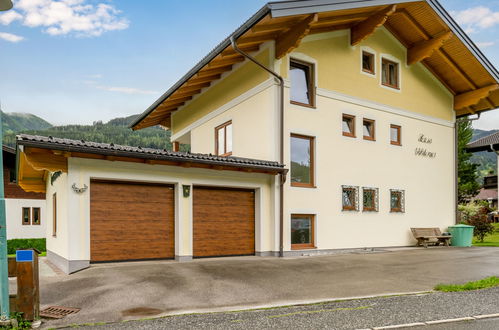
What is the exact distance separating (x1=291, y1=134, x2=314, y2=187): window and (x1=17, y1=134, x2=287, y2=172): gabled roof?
993 mm

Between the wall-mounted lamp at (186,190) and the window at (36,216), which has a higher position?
the wall-mounted lamp at (186,190)

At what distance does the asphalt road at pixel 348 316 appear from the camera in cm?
579

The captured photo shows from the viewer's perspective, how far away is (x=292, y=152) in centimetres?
1409

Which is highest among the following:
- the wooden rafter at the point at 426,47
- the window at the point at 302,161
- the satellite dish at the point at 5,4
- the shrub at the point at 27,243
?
the wooden rafter at the point at 426,47

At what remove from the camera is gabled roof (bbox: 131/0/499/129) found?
493 inches

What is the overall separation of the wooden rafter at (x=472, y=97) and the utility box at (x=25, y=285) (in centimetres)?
1921

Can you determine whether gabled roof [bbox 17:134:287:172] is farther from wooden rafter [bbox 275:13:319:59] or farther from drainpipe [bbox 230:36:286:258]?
wooden rafter [bbox 275:13:319:59]

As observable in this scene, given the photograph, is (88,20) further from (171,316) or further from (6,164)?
(171,316)

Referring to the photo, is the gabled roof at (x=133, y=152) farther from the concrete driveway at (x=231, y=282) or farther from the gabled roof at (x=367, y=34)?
the gabled roof at (x=367, y=34)

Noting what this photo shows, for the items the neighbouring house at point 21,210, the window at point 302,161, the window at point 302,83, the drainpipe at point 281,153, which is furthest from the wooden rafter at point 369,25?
the neighbouring house at point 21,210

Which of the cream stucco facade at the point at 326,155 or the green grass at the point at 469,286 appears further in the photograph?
the cream stucco facade at the point at 326,155

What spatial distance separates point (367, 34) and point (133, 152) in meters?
9.54

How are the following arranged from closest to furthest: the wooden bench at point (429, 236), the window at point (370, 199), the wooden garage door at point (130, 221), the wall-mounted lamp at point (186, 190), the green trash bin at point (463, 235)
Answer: the wooden garage door at point (130, 221), the wall-mounted lamp at point (186, 190), the window at point (370, 199), the wooden bench at point (429, 236), the green trash bin at point (463, 235)

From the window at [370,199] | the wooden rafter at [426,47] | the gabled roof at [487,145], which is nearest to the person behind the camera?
the window at [370,199]
